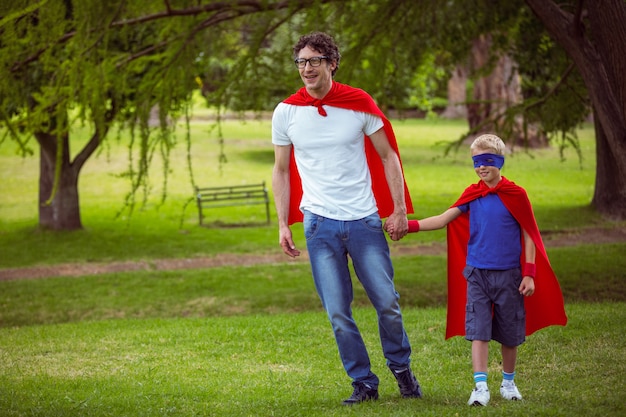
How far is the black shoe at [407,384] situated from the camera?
5371 mm

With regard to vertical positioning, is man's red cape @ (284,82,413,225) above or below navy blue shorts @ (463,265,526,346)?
above

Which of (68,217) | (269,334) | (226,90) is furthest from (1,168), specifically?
(269,334)

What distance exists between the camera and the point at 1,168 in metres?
33.2

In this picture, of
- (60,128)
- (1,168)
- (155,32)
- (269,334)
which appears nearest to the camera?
(269,334)

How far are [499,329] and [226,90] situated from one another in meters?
6.45

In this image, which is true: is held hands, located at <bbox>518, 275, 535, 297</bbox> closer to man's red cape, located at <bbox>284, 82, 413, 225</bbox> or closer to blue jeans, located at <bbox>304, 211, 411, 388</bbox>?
blue jeans, located at <bbox>304, 211, 411, 388</bbox>

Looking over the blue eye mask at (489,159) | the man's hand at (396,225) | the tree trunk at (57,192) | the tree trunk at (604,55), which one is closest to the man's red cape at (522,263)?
the blue eye mask at (489,159)

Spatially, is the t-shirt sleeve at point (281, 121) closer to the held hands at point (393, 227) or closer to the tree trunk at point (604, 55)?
the held hands at point (393, 227)

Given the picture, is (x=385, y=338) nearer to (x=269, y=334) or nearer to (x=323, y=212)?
(x=323, y=212)

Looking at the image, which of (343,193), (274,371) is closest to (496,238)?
(343,193)

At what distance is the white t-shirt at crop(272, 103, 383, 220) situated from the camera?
5.14m

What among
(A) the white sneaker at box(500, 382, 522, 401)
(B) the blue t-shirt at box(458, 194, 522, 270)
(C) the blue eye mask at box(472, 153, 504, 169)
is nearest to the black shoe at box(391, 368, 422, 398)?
(A) the white sneaker at box(500, 382, 522, 401)

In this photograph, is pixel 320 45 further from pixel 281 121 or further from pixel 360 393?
pixel 360 393

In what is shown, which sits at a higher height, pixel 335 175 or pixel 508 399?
pixel 335 175
